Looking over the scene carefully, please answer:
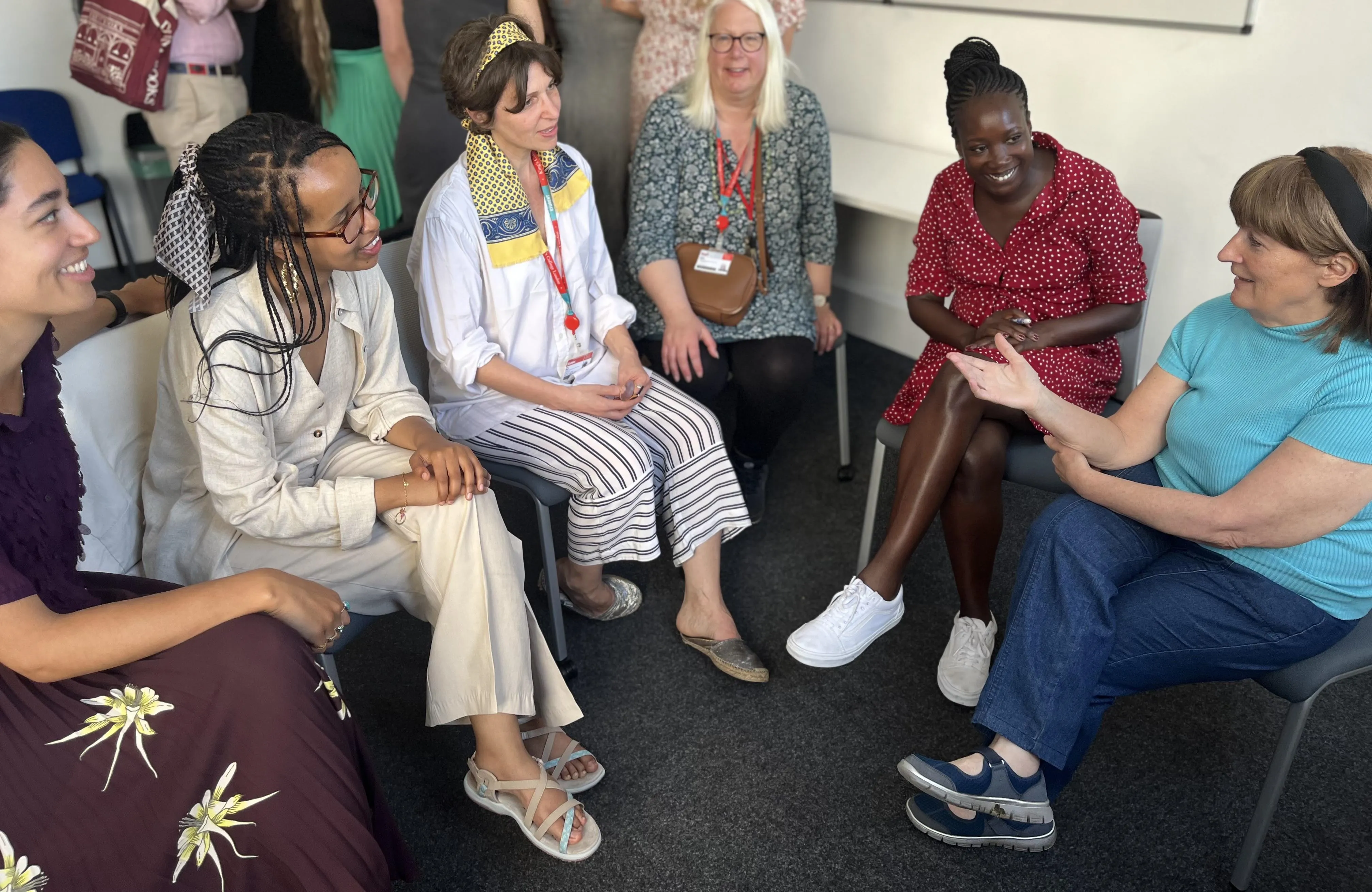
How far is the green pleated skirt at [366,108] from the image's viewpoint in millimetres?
3215

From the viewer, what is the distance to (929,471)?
206 centimetres

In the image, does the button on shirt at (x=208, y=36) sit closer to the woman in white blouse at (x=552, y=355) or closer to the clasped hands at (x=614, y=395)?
the woman in white blouse at (x=552, y=355)

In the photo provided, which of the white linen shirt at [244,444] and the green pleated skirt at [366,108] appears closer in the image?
the white linen shirt at [244,444]

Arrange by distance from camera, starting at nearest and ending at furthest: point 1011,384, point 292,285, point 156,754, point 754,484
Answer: point 156,754 < point 292,285 < point 1011,384 < point 754,484

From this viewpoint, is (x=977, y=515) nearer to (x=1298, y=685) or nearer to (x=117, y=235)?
(x=1298, y=685)

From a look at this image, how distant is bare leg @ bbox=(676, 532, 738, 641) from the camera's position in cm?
226

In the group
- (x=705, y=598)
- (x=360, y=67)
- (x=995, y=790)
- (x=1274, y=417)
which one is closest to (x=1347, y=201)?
(x=1274, y=417)

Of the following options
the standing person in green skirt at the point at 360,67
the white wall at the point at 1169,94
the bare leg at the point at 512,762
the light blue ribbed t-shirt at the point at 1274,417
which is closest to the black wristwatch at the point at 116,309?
the bare leg at the point at 512,762

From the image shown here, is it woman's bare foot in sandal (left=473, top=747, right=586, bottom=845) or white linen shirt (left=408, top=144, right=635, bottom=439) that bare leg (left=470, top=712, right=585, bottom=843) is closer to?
woman's bare foot in sandal (left=473, top=747, right=586, bottom=845)

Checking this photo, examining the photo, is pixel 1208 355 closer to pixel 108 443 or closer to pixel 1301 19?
pixel 1301 19

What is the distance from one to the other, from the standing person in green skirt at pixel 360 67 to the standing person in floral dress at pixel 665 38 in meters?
0.65

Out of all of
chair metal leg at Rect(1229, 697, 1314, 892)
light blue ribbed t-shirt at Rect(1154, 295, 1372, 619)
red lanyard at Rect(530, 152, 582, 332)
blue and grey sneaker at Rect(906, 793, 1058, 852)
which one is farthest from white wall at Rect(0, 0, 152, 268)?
chair metal leg at Rect(1229, 697, 1314, 892)

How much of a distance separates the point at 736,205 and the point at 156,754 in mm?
1922

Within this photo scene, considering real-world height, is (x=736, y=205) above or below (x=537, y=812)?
above
